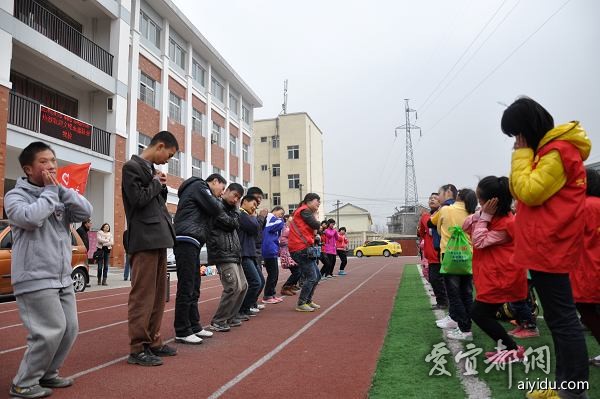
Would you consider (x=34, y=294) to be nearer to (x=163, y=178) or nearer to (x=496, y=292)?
(x=163, y=178)

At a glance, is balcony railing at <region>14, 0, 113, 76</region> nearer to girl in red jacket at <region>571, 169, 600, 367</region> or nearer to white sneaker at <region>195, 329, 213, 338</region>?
white sneaker at <region>195, 329, 213, 338</region>

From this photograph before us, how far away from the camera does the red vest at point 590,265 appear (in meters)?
3.84

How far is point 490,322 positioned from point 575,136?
1994 mm

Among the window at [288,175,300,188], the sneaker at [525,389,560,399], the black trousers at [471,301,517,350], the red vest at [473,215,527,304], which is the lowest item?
the sneaker at [525,389,560,399]

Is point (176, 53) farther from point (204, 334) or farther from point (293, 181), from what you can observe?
point (293, 181)

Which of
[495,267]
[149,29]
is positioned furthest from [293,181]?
[495,267]

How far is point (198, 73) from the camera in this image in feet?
103

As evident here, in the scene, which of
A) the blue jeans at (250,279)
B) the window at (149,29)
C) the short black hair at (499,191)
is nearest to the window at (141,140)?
the window at (149,29)

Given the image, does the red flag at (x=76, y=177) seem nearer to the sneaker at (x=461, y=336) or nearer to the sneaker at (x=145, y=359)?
the sneaker at (x=145, y=359)

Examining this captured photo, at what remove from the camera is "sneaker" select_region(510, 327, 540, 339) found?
5488 millimetres

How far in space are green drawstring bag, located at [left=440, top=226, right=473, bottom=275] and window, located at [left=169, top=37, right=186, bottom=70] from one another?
81.4 ft

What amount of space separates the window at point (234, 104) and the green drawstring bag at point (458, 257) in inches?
1318

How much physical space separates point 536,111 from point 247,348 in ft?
Result: 12.4

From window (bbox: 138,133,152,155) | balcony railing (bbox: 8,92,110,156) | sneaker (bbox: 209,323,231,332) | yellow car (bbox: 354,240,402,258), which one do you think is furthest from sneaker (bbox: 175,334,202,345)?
yellow car (bbox: 354,240,402,258)
